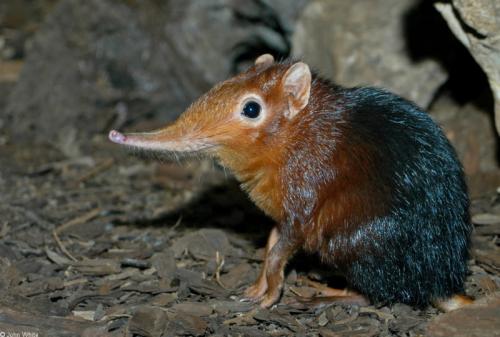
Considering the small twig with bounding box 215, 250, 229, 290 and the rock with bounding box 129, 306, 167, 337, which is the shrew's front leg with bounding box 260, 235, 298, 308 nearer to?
the small twig with bounding box 215, 250, 229, 290

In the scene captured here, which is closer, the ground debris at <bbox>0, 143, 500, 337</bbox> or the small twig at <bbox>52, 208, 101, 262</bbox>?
the ground debris at <bbox>0, 143, 500, 337</bbox>

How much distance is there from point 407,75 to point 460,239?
2.94 metres

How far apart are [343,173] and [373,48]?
304 cm

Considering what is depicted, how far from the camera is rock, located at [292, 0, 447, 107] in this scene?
7.49m

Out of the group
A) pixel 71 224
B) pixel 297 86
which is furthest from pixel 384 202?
pixel 71 224

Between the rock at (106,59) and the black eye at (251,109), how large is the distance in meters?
3.89

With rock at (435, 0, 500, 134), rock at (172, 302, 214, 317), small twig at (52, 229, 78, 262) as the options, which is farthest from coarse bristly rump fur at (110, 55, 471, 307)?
small twig at (52, 229, 78, 262)

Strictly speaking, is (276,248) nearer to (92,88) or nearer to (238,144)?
(238,144)

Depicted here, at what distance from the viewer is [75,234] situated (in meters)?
6.43

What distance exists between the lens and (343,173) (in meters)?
5.06

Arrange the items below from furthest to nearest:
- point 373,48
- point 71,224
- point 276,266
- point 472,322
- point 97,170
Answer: point 97,170 < point 373,48 < point 71,224 < point 276,266 < point 472,322

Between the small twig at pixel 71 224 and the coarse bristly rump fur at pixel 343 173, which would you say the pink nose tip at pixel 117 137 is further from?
Answer: the small twig at pixel 71 224

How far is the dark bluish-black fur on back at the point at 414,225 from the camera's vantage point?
4.87 m

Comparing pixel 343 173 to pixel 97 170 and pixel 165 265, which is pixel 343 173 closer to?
pixel 165 265
